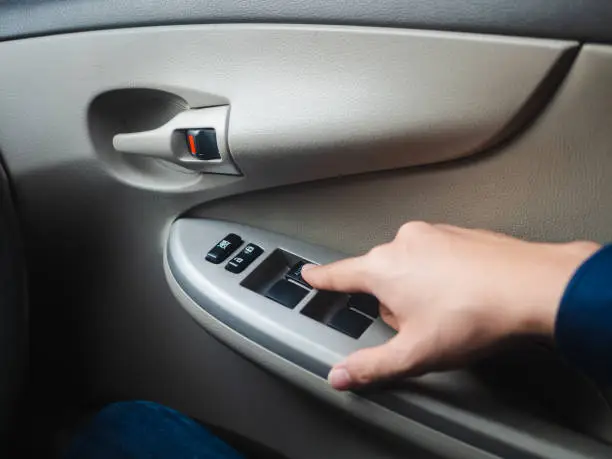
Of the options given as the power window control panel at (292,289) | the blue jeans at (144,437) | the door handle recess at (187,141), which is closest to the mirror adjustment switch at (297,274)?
the power window control panel at (292,289)

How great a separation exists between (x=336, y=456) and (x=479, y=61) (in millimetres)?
465

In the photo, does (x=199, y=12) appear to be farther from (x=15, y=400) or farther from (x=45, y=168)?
(x=15, y=400)

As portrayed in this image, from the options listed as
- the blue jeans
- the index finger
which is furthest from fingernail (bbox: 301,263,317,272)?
the blue jeans

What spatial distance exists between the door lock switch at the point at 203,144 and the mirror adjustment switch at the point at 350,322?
214 millimetres

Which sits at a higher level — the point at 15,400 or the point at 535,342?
the point at 535,342

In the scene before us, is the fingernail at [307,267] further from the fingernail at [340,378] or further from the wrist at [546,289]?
the wrist at [546,289]

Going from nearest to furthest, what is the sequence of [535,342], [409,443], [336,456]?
1. [535,342]
2. [409,443]
3. [336,456]

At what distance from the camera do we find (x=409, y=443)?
0.81m

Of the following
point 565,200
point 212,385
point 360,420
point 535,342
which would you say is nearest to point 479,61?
point 565,200

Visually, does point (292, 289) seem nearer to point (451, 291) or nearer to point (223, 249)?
point (223, 249)

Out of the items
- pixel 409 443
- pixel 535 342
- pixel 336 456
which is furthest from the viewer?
pixel 336 456

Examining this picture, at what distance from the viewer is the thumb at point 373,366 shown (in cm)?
71

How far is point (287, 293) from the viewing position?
857 mm

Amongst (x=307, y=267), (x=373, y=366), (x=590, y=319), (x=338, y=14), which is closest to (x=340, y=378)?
(x=373, y=366)
